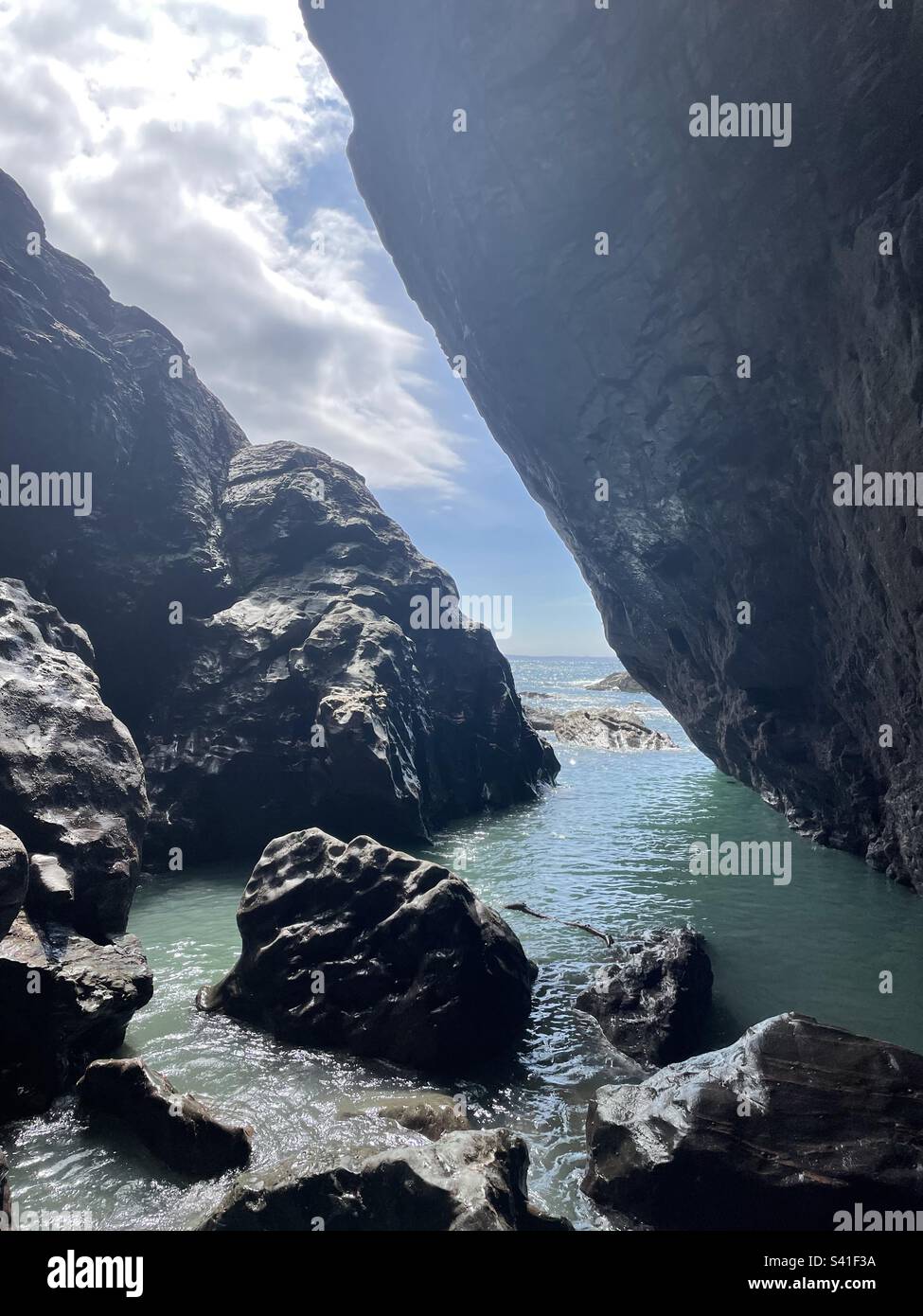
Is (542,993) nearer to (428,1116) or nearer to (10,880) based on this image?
(428,1116)

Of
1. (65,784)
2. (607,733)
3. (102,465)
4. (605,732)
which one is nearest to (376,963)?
(65,784)

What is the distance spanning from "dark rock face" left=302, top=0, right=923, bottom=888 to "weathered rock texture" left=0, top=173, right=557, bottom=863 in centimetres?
845

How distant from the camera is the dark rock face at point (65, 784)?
9484mm

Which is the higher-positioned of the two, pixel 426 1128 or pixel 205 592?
pixel 205 592

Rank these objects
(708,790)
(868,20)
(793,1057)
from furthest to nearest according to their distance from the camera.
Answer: (708,790)
(868,20)
(793,1057)

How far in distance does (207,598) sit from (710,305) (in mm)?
17220

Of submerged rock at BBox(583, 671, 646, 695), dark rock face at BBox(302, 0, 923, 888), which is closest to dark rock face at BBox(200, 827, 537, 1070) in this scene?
dark rock face at BBox(302, 0, 923, 888)

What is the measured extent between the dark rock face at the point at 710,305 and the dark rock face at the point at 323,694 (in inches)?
303

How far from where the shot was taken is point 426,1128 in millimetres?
7051

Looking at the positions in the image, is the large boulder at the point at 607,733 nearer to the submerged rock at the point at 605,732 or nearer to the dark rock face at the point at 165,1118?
the submerged rock at the point at 605,732

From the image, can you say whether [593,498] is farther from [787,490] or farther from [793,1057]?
[793,1057]

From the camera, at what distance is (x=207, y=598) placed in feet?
75.4
